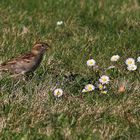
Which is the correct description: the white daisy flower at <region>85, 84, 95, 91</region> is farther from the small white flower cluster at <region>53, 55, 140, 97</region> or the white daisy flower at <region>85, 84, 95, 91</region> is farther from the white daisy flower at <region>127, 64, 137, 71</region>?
the white daisy flower at <region>127, 64, 137, 71</region>

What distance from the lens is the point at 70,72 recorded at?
8289mm

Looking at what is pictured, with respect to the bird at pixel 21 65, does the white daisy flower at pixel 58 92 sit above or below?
above

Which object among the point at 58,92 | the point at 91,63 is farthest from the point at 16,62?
the point at 58,92

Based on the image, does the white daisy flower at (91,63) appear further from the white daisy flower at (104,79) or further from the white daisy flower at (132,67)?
the white daisy flower at (104,79)

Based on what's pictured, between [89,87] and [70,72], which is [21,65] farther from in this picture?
[89,87]

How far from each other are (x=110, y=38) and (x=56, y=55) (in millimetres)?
1549

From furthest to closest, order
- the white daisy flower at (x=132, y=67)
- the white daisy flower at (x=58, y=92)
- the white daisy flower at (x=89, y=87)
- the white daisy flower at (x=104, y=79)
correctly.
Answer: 1. the white daisy flower at (x=132, y=67)
2. the white daisy flower at (x=104, y=79)
3. the white daisy flower at (x=89, y=87)
4. the white daisy flower at (x=58, y=92)

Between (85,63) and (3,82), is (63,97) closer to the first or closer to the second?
(3,82)

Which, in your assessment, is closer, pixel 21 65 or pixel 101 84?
pixel 101 84

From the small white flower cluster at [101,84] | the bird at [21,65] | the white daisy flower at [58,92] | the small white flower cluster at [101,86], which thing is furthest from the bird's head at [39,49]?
the white daisy flower at [58,92]

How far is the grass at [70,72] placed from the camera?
20.1 feet

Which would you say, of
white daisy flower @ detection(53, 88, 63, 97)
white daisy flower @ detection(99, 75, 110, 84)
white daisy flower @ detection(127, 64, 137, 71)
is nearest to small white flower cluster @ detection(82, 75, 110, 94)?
white daisy flower @ detection(99, 75, 110, 84)

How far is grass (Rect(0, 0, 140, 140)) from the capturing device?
6113 mm

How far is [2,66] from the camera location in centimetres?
796
